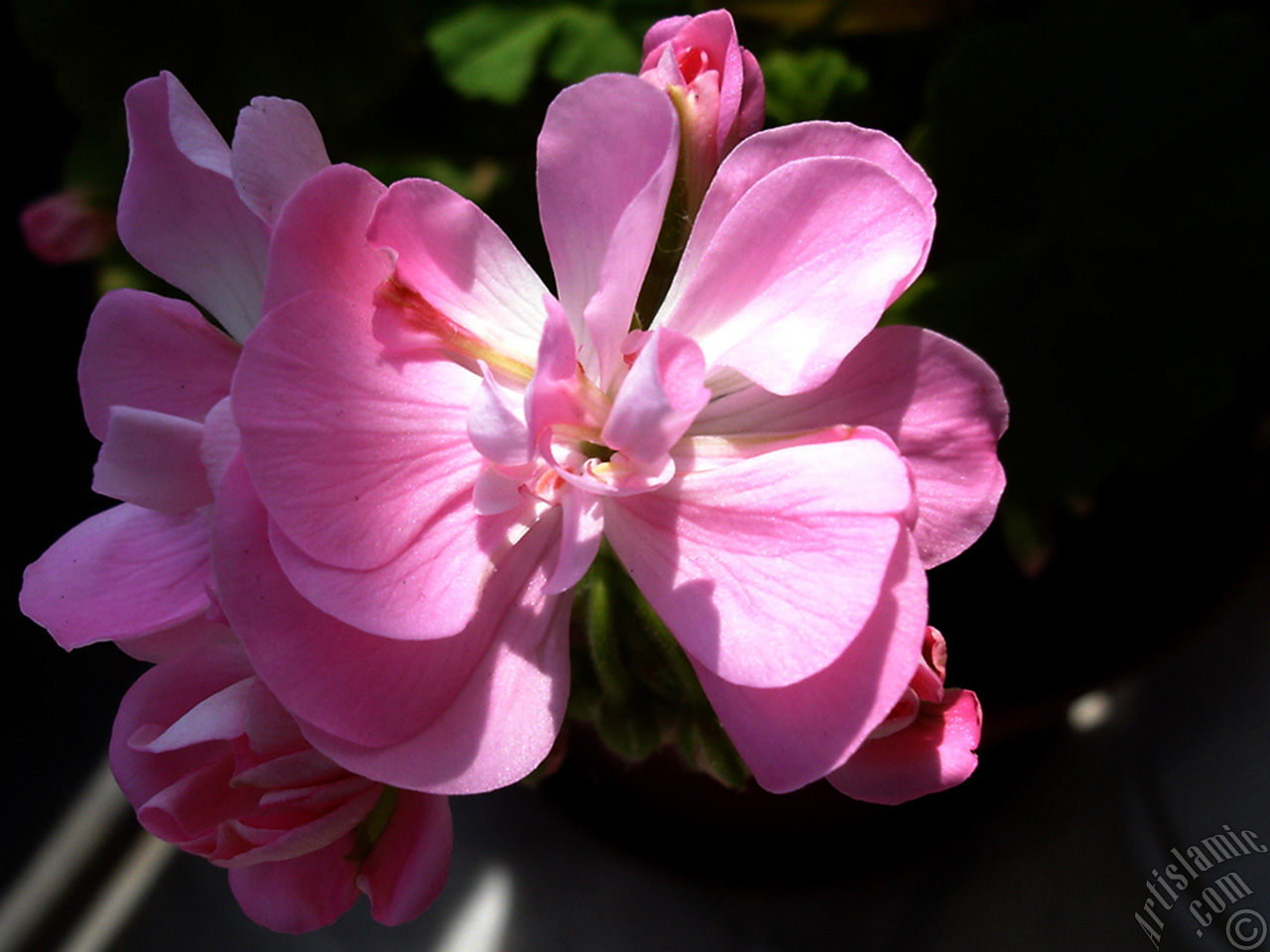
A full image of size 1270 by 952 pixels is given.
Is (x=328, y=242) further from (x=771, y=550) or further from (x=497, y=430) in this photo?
(x=771, y=550)

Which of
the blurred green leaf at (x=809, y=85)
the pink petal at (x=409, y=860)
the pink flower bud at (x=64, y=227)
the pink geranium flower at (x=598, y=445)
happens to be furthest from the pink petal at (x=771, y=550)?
the pink flower bud at (x=64, y=227)

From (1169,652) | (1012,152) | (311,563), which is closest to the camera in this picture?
(311,563)

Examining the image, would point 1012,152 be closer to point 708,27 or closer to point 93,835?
point 708,27

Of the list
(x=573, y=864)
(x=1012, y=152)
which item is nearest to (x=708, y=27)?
(x=1012, y=152)

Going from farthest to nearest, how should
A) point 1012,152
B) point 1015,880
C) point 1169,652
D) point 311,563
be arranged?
1. point 1015,880
2. point 1169,652
3. point 1012,152
4. point 311,563

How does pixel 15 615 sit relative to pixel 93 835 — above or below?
above

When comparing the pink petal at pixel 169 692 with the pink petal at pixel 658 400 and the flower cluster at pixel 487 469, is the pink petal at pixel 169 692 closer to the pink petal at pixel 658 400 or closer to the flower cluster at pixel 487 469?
the flower cluster at pixel 487 469
